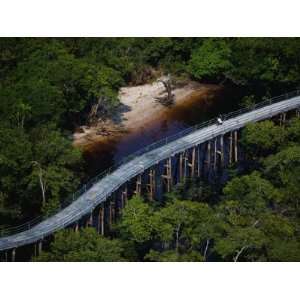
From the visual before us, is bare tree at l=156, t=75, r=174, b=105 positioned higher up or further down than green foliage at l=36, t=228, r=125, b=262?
higher up

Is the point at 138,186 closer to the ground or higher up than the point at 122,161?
closer to the ground

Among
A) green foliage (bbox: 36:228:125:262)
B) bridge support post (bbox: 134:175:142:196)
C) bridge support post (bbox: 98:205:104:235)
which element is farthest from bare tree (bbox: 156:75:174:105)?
green foliage (bbox: 36:228:125:262)

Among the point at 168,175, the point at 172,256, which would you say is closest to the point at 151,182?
the point at 168,175

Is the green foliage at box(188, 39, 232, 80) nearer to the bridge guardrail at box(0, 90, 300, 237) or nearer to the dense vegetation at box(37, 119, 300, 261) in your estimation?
the bridge guardrail at box(0, 90, 300, 237)

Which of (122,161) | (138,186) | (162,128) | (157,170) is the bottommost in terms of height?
(138,186)

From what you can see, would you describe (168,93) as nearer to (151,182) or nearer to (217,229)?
(151,182)

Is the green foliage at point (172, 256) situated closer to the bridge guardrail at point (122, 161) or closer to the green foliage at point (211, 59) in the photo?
the bridge guardrail at point (122, 161)
